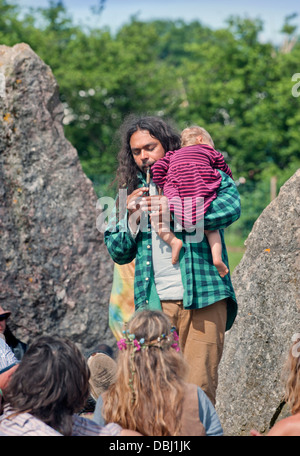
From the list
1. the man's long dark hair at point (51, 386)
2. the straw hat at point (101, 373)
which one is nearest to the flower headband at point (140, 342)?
the man's long dark hair at point (51, 386)

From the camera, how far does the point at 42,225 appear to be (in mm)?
5137

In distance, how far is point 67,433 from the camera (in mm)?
2367

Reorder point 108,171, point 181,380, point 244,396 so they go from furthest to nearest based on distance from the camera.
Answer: point 108,171 < point 244,396 < point 181,380

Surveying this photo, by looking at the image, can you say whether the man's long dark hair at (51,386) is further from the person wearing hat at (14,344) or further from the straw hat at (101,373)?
the person wearing hat at (14,344)

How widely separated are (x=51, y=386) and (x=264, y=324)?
6.42ft

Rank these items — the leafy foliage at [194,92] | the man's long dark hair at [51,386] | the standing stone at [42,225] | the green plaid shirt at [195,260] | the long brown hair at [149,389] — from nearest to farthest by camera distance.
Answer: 1. the man's long dark hair at [51,386]
2. the long brown hair at [149,389]
3. the green plaid shirt at [195,260]
4. the standing stone at [42,225]
5. the leafy foliage at [194,92]

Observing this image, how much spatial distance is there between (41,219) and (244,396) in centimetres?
226

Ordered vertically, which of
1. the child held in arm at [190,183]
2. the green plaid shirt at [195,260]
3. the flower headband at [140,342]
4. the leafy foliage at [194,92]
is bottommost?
the flower headband at [140,342]

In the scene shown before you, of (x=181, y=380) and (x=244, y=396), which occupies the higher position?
(x=181, y=380)

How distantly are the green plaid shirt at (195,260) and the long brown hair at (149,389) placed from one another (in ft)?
1.86

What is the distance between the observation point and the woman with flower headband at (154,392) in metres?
2.46

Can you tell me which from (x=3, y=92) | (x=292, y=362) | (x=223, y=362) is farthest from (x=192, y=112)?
(x=292, y=362)

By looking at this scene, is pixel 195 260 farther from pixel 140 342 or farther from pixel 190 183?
pixel 140 342
